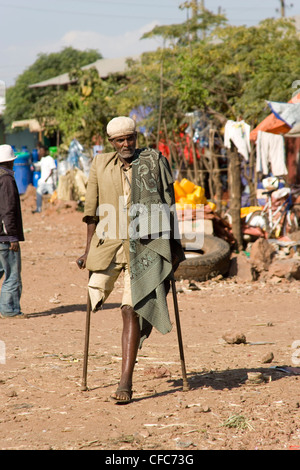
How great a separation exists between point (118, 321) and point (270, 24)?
12.2 m

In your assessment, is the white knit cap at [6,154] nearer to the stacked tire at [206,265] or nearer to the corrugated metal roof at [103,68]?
the stacked tire at [206,265]

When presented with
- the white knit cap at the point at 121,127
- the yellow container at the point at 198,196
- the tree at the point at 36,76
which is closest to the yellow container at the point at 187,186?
the yellow container at the point at 198,196

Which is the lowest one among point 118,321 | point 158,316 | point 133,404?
point 118,321

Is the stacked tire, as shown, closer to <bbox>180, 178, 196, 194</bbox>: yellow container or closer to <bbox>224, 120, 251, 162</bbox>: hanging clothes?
<bbox>180, 178, 196, 194</bbox>: yellow container

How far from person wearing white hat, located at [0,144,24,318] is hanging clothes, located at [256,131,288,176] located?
7024 mm

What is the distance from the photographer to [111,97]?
2161 centimetres

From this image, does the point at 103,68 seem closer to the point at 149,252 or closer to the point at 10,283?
the point at 10,283

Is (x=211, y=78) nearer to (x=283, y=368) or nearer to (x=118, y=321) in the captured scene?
(x=118, y=321)

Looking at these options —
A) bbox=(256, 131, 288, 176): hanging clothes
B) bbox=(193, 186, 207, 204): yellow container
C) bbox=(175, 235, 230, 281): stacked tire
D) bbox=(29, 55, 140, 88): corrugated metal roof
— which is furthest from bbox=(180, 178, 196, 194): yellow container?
bbox=(29, 55, 140, 88): corrugated metal roof

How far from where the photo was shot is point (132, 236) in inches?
168

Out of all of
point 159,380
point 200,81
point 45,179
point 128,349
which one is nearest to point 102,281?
point 128,349

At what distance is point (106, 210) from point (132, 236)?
0.91 feet

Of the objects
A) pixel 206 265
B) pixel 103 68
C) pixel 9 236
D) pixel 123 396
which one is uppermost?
pixel 103 68

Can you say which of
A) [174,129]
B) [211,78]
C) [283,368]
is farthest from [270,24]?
[283,368]
